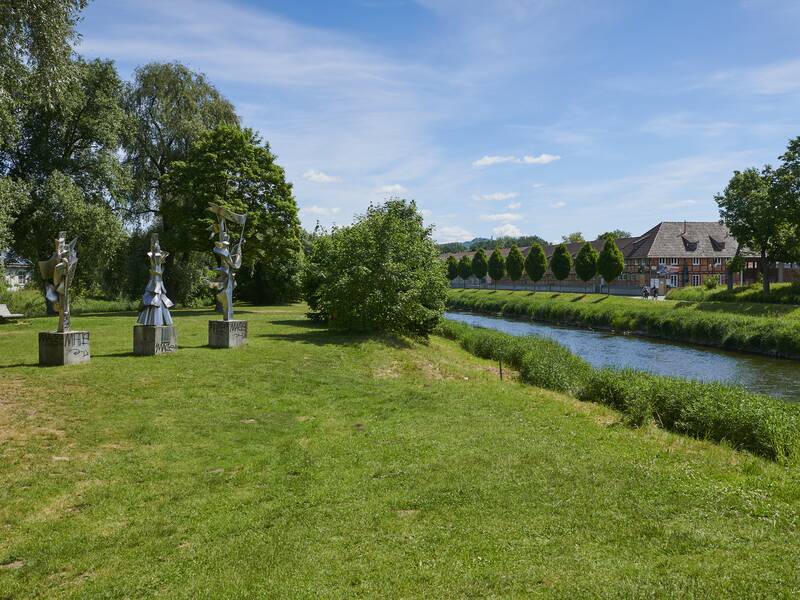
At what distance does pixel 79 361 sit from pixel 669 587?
15.3 meters

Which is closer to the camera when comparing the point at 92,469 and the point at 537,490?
the point at 537,490

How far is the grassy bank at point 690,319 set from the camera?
115 ft

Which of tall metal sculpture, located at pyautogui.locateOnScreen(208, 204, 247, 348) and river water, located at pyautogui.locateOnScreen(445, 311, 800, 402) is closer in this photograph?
tall metal sculpture, located at pyautogui.locateOnScreen(208, 204, 247, 348)

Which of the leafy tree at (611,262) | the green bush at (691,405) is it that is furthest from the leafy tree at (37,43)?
the leafy tree at (611,262)

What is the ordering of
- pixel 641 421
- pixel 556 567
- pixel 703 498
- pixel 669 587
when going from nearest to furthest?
1. pixel 669 587
2. pixel 556 567
3. pixel 703 498
4. pixel 641 421

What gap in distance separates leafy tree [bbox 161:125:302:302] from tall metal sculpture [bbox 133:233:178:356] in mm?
14234

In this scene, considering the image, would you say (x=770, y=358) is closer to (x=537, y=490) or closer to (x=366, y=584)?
(x=537, y=490)

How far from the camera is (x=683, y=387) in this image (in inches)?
646

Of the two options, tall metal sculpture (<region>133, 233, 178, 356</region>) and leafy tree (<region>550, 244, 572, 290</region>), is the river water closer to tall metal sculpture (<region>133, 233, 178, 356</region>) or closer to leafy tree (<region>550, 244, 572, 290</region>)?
tall metal sculpture (<region>133, 233, 178, 356</region>)

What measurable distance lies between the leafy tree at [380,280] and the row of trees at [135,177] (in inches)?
350

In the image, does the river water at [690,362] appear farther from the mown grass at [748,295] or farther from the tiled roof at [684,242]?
the tiled roof at [684,242]

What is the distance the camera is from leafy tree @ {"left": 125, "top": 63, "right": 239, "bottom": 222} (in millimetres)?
37719

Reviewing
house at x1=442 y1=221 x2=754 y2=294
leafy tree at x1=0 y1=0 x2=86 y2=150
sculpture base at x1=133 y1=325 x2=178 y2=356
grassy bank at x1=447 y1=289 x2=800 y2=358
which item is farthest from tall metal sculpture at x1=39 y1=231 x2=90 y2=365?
house at x1=442 y1=221 x2=754 y2=294

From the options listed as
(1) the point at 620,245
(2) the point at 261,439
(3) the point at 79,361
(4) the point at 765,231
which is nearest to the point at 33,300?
(3) the point at 79,361
